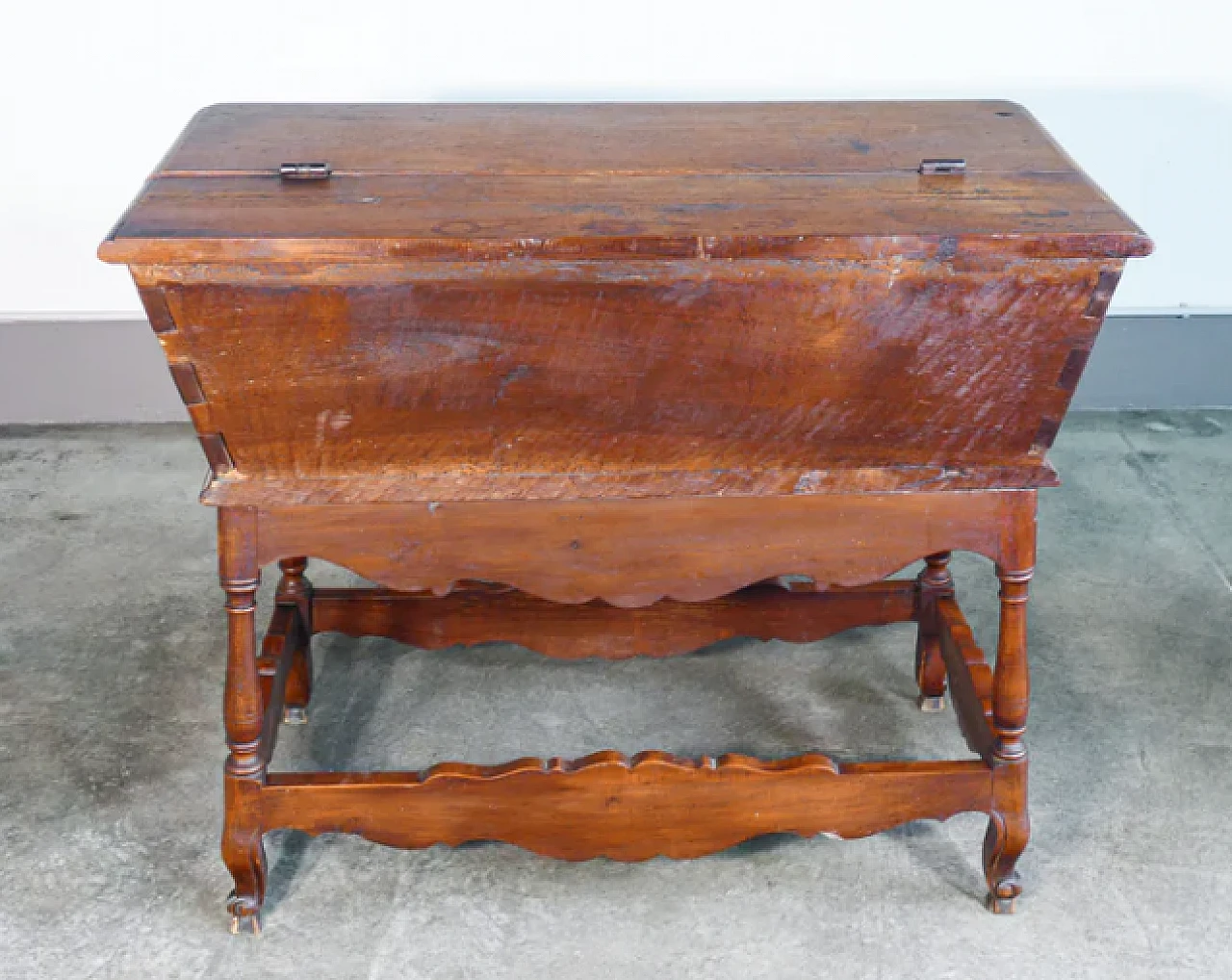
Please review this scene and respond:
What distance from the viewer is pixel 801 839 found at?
2.63m

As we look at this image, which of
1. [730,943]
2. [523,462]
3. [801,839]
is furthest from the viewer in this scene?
[801,839]

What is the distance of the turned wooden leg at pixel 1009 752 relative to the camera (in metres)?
2.38

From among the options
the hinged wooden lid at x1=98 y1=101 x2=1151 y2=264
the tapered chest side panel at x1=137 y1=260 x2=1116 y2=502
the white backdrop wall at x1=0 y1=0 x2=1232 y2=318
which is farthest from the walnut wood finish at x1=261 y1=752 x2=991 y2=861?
the white backdrop wall at x1=0 y1=0 x2=1232 y2=318

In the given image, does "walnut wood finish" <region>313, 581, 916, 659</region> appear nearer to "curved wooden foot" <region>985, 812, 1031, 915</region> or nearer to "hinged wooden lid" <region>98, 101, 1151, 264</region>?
"curved wooden foot" <region>985, 812, 1031, 915</region>

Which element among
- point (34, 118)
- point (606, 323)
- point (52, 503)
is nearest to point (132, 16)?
point (34, 118)

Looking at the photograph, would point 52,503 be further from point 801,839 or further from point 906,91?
point 906,91

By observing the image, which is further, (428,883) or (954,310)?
(428,883)

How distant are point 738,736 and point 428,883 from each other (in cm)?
66

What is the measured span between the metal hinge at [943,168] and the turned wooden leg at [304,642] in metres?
1.34

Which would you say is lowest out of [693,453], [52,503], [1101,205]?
[52,503]

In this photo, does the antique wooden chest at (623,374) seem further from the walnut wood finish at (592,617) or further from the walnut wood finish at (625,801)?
the walnut wood finish at (592,617)

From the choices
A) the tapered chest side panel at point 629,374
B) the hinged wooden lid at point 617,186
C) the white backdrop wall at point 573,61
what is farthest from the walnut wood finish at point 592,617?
the white backdrop wall at point 573,61

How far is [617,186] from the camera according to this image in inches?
89.0

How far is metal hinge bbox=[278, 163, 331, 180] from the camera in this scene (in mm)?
2271
